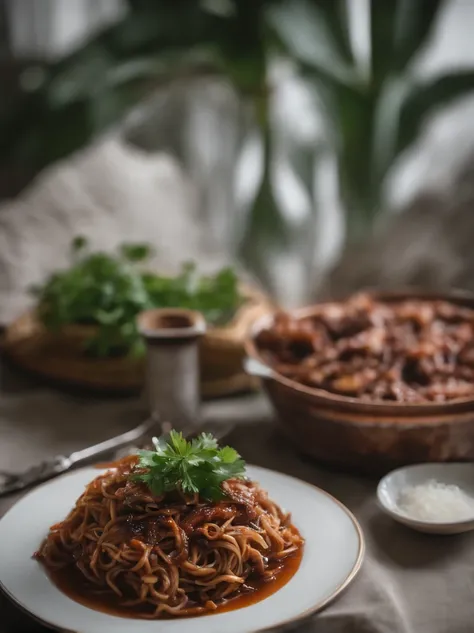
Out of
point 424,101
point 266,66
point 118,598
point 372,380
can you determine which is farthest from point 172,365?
point 266,66

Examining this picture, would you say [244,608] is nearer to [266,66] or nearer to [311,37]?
[311,37]

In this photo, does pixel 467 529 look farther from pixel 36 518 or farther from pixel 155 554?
pixel 36 518

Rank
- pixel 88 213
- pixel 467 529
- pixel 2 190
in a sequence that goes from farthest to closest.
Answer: pixel 2 190, pixel 88 213, pixel 467 529

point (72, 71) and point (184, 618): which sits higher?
point (72, 71)

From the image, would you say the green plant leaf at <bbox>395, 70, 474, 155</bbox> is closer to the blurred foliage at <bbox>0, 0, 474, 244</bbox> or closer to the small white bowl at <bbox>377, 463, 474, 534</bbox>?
the blurred foliage at <bbox>0, 0, 474, 244</bbox>

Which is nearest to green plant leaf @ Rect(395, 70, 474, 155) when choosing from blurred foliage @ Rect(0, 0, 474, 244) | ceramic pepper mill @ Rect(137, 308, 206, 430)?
blurred foliage @ Rect(0, 0, 474, 244)

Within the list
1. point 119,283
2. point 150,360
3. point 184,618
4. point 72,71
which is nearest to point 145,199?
point 72,71
